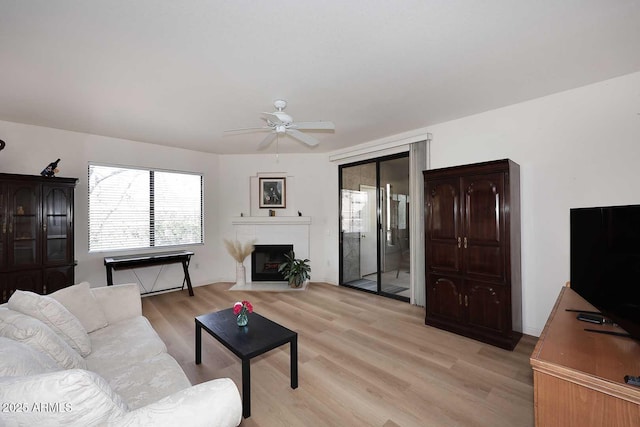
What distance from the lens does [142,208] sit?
15.6ft

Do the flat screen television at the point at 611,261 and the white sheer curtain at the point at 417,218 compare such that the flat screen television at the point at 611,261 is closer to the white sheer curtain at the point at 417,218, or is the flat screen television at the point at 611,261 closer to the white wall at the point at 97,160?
the white sheer curtain at the point at 417,218

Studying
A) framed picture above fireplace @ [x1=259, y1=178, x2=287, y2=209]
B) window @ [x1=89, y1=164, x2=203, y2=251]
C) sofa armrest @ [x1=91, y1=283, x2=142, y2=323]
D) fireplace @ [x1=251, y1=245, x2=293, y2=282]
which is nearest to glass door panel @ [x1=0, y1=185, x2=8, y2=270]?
window @ [x1=89, y1=164, x2=203, y2=251]

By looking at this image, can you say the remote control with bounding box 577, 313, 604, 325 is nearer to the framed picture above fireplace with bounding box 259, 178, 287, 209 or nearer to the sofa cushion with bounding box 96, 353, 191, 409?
the sofa cushion with bounding box 96, 353, 191, 409

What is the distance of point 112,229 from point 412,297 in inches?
194

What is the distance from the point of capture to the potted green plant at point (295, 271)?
197 inches

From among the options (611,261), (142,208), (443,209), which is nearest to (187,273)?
(142,208)

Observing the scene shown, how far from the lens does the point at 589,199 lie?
267cm

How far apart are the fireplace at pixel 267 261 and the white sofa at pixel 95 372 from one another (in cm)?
284

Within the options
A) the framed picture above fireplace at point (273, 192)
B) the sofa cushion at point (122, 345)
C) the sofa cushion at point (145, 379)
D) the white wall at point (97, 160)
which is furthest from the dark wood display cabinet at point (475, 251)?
the white wall at point (97, 160)

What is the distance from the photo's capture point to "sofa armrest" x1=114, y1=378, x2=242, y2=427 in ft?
3.38

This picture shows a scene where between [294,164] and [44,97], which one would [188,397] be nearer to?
[44,97]

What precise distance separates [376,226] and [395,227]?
1.11 feet

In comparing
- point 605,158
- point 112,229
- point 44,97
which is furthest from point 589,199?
point 112,229

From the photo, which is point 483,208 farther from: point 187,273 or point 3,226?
point 3,226
